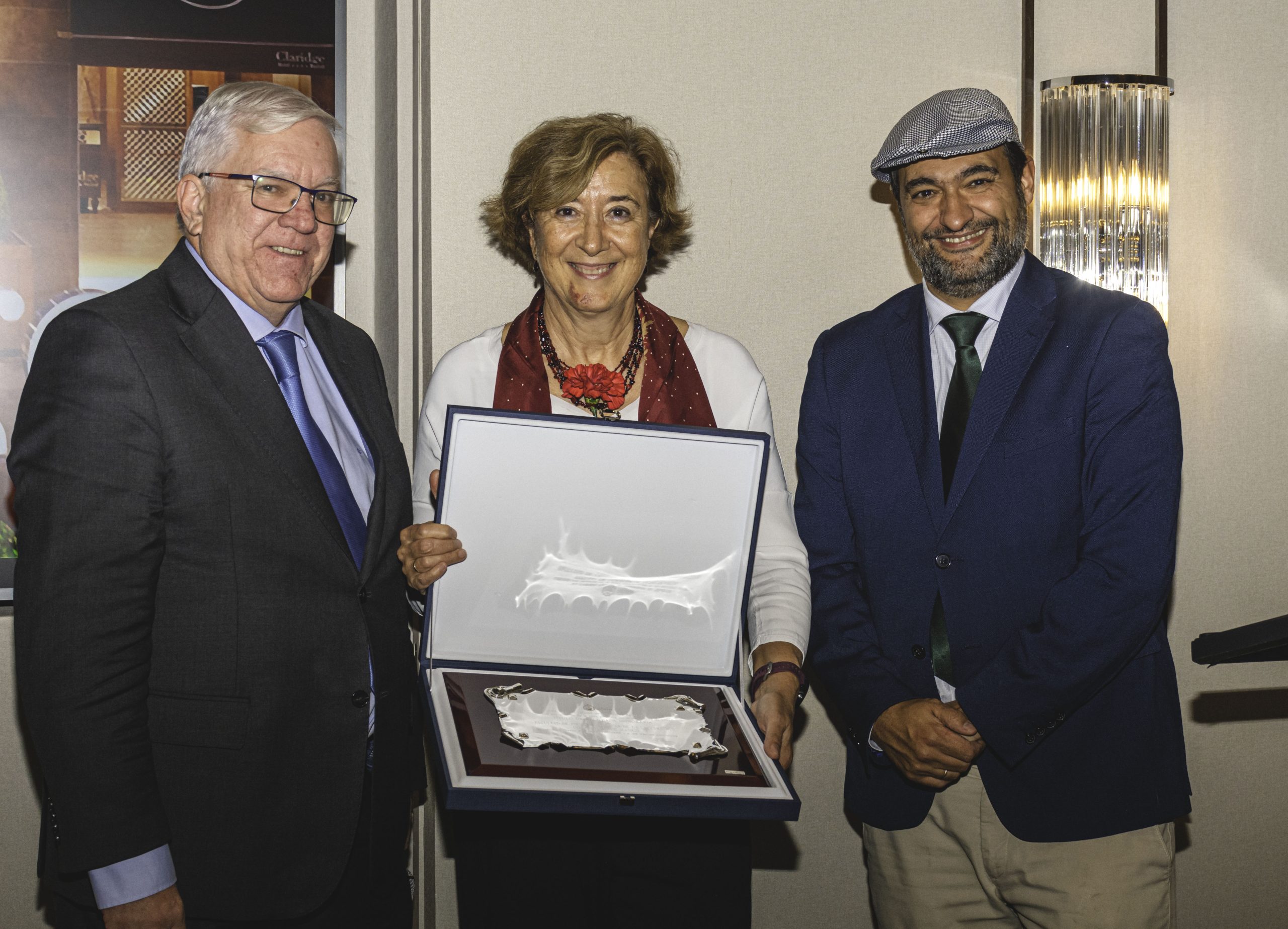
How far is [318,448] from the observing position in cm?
182

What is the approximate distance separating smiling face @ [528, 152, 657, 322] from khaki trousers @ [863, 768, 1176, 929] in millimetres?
1171

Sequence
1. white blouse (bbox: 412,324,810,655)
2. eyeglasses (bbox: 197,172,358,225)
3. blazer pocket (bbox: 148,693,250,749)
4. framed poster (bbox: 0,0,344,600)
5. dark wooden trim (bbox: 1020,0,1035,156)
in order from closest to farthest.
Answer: blazer pocket (bbox: 148,693,250,749)
eyeglasses (bbox: 197,172,358,225)
white blouse (bbox: 412,324,810,655)
framed poster (bbox: 0,0,344,600)
dark wooden trim (bbox: 1020,0,1035,156)

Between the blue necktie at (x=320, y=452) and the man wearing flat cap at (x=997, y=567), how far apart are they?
2.90 feet

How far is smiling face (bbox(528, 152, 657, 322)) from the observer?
211 cm

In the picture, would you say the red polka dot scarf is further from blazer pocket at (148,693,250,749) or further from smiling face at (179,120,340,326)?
blazer pocket at (148,693,250,749)

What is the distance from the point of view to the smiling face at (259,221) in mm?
1793

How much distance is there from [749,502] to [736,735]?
0.43 meters

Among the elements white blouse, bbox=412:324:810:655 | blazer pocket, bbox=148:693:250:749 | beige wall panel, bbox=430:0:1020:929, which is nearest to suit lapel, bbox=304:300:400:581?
white blouse, bbox=412:324:810:655

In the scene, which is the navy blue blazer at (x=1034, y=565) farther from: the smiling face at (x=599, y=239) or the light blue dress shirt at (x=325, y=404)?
the light blue dress shirt at (x=325, y=404)

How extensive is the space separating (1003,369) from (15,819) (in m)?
2.56

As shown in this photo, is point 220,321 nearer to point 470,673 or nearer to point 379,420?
point 379,420

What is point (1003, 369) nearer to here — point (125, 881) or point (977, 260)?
point (977, 260)

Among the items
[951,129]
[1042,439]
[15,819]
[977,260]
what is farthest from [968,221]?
[15,819]

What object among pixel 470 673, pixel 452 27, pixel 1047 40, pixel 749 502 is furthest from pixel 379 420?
pixel 1047 40
